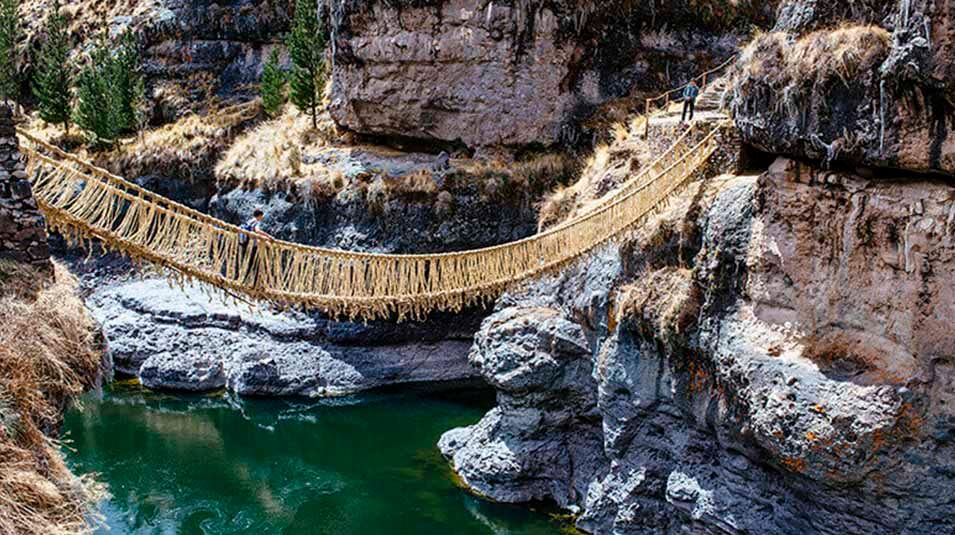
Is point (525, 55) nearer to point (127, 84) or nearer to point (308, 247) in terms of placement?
point (308, 247)

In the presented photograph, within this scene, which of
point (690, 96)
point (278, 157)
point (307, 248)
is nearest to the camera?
point (307, 248)

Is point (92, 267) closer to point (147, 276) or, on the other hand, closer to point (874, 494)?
point (147, 276)

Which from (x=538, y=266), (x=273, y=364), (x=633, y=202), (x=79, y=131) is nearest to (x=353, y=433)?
(x=273, y=364)

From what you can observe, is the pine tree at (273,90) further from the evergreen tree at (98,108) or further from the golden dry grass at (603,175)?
the golden dry grass at (603,175)

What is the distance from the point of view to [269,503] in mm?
11781

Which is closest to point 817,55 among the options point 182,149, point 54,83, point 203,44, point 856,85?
point 856,85

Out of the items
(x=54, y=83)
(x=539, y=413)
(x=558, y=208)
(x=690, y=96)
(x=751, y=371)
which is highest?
(x=690, y=96)

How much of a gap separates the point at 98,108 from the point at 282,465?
12.4 metres

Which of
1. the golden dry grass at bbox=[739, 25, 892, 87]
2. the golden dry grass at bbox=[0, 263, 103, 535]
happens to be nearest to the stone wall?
the golden dry grass at bbox=[0, 263, 103, 535]

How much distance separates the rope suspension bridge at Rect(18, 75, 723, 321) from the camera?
263 inches

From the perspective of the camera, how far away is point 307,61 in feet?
65.6

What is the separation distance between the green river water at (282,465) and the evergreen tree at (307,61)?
782 cm

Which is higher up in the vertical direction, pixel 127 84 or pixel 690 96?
pixel 690 96

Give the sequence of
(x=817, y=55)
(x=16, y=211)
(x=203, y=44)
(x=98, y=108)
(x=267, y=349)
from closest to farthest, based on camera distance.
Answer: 1. (x=16, y=211)
2. (x=817, y=55)
3. (x=267, y=349)
4. (x=98, y=108)
5. (x=203, y=44)
